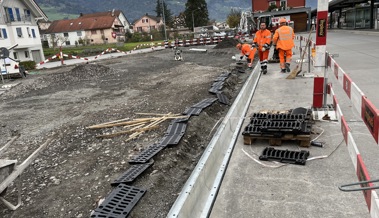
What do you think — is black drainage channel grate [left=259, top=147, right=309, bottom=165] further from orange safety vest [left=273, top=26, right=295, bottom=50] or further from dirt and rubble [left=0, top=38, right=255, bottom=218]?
orange safety vest [left=273, top=26, right=295, bottom=50]

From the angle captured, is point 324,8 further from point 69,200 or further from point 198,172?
point 69,200

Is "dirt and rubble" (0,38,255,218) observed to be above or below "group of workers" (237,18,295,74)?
below

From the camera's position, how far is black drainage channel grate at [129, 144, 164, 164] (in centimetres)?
435

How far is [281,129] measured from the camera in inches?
181

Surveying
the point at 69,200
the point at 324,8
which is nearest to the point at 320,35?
the point at 324,8

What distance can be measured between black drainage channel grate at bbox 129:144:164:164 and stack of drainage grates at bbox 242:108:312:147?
142cm

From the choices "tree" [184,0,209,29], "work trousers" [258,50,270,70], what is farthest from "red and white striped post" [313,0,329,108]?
"tree" [184,0,209,29]

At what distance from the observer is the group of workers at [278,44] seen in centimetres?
991

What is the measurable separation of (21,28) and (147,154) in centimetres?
3847

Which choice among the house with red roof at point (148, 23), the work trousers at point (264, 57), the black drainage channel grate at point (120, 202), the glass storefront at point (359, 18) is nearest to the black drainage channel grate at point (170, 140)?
the black drainage channel grate at point (120, 202)

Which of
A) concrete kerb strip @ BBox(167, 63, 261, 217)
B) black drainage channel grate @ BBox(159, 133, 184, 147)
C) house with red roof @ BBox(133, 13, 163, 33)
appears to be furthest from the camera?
house with red roof @ BBox(133, 13, 163, 33)

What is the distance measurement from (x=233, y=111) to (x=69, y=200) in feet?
11.3

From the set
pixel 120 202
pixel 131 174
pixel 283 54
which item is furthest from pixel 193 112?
pixel 283 54

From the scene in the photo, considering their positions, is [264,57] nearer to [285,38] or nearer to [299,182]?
[285,38]
